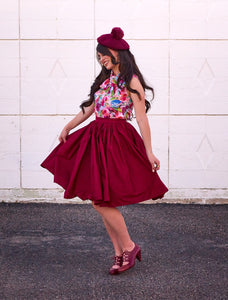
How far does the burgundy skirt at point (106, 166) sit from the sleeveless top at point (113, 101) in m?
0.05

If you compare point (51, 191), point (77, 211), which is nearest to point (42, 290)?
point (77, 211)

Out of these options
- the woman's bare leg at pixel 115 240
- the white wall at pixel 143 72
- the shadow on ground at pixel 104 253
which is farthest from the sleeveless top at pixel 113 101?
the white wall at pixel 143 72

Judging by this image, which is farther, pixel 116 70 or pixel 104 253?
pixel 104 253

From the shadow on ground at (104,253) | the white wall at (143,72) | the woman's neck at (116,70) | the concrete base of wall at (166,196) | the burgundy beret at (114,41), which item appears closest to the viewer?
the shadow on ground at (104,253)

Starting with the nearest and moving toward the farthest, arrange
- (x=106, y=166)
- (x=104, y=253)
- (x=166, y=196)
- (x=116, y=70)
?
1. (x=106, y=166)
2. (x=116, y=70)
3. (x=104, y=253)
4. (x=166, y=196)

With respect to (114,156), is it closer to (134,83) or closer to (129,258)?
(134,83)

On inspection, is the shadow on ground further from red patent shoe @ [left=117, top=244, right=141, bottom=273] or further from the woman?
the woman

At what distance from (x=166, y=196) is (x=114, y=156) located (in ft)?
10.2

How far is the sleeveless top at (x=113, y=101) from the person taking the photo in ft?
14.1

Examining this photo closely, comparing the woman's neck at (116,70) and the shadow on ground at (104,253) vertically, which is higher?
the woman's neck at (116,70)

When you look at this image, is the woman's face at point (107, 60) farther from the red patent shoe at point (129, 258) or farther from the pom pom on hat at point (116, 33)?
the red patent shoe at point (129, 258)

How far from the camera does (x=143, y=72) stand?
7.04 meters

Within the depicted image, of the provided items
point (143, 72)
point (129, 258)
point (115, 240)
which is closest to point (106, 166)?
point (115, 240)

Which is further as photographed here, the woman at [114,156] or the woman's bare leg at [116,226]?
the woman's bare leg at [116,226]
